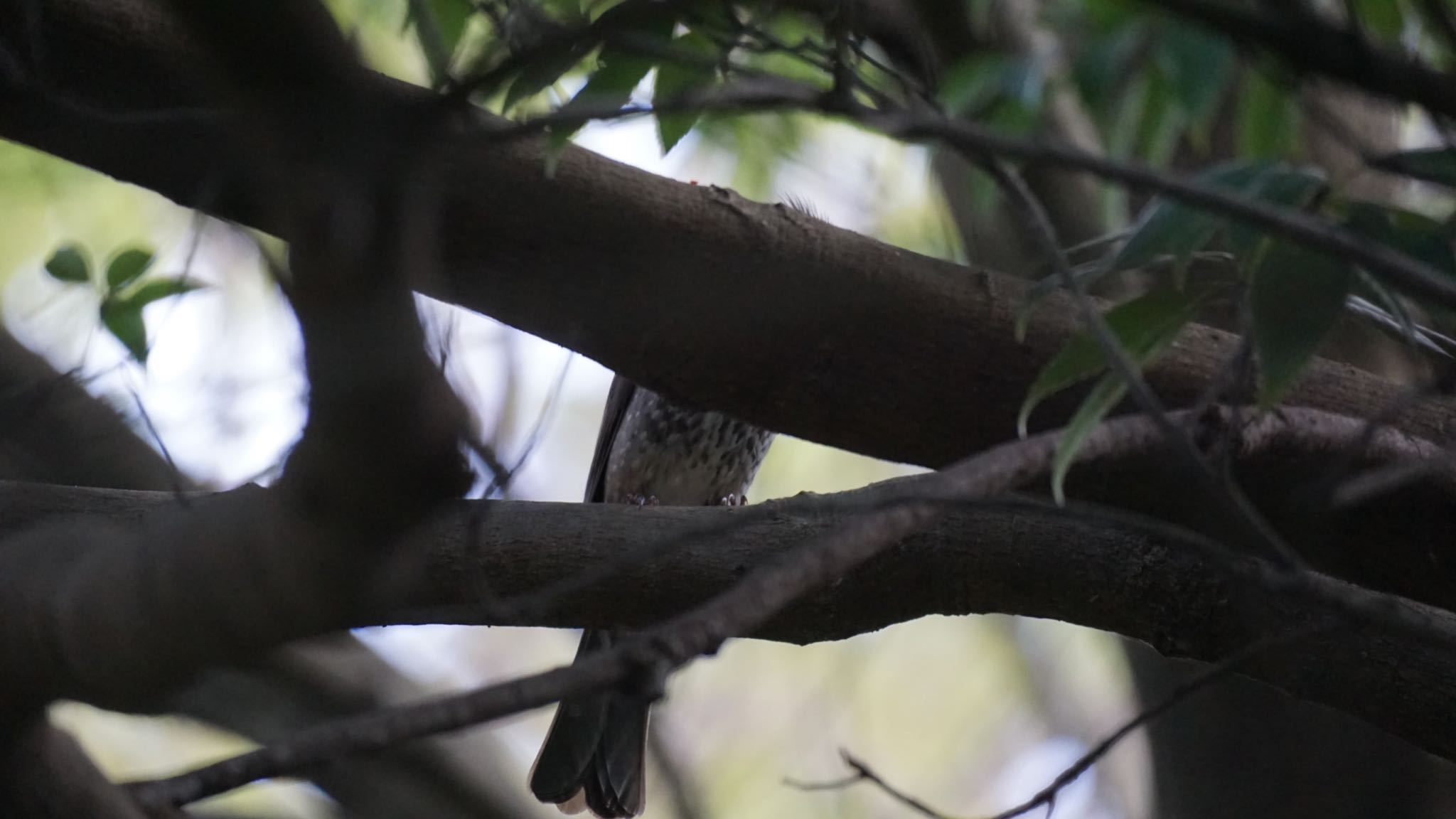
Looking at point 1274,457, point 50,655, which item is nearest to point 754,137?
point 1274,457

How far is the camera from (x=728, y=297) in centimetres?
218

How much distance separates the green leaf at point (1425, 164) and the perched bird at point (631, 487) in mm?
2373

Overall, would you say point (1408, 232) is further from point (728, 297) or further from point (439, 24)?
point (439, 24)

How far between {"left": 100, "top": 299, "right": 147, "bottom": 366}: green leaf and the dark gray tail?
1.59m

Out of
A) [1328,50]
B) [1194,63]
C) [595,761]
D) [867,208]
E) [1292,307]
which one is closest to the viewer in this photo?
[1328,50]

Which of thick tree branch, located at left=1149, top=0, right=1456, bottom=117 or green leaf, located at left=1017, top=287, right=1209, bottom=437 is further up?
green leaf, located at left=1017, top=287, right=1209, bottom=437

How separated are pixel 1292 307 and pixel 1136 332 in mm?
179

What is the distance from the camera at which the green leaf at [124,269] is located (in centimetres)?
203

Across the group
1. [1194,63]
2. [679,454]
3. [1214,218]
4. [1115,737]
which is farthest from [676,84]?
[679,454]

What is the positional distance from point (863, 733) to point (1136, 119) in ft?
20.9

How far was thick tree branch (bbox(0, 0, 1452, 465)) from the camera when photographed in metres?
1.91

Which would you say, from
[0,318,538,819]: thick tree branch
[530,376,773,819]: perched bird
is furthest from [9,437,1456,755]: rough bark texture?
[530,376,773,819]: perched bird

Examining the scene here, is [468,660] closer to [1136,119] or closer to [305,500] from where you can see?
[1136,119]

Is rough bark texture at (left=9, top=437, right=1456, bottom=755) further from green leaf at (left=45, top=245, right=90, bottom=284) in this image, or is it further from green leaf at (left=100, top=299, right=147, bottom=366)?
green leaf at (left=45, top=245, right=90, bottom=284)
